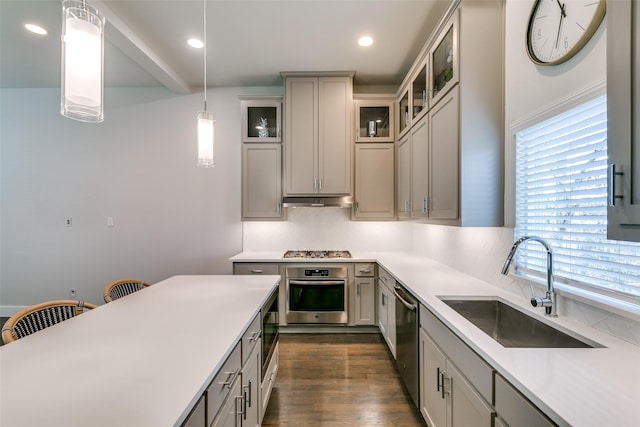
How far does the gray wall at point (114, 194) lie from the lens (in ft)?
11.8

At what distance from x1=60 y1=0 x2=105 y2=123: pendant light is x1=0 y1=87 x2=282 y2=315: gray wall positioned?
256 centimetres

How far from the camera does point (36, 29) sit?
97.3 inches

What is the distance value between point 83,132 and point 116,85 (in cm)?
77

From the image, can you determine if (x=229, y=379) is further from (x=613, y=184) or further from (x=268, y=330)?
(x=613, y=184)

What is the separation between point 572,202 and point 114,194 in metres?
4.58

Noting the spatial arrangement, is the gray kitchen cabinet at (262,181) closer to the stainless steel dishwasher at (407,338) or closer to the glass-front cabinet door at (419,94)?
the glass-front cabinet door at (419,94)

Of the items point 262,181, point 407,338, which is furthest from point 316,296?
point 262,181

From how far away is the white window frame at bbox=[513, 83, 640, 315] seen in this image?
111cm

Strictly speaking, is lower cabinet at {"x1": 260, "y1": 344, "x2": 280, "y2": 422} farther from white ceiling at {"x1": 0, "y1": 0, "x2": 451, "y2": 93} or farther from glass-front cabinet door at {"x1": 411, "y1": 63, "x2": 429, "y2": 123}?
white ceiling at {"x1": 0, "y1": 0, "x2": 451, "y2": 93}

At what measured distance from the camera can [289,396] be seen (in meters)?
2.12

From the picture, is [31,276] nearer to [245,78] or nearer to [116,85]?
[116,85]

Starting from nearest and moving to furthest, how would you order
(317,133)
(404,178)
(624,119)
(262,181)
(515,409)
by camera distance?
(624,119)
(515,409)
(404,178)
(317,133)
(262,181)

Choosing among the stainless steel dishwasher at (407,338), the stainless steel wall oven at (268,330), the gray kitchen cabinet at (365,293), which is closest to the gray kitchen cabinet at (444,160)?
the stainless steel dishwasher at (407,338)

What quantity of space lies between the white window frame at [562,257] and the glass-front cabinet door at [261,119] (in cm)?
246
